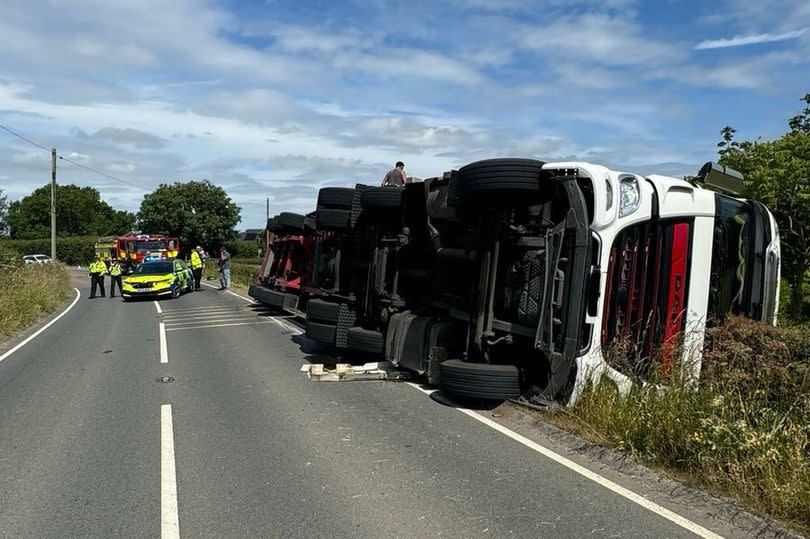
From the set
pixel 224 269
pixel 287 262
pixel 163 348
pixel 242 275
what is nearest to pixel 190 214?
pixel 242 275

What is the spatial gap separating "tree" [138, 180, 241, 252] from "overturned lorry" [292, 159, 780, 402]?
173ft

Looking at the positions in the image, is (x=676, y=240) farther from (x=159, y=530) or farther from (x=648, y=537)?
(x=159, y=530)

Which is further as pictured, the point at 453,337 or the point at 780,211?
the point at 780,211

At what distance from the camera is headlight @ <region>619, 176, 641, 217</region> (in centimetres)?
594

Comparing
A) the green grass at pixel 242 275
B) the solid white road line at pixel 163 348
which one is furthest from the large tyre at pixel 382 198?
the green grass at pixel 242 275

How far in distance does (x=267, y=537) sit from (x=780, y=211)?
1188cm

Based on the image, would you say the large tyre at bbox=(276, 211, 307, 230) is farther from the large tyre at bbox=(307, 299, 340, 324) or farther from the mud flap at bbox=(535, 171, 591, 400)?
the mud flap at bbox=(535, 171, 591, 400)

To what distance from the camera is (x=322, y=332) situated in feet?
32.2

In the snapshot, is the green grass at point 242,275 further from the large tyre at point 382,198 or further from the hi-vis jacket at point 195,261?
the large tyre at point 382,198

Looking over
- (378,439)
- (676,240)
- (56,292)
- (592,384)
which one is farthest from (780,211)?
(56,292)

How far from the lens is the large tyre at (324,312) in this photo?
31.9 feet

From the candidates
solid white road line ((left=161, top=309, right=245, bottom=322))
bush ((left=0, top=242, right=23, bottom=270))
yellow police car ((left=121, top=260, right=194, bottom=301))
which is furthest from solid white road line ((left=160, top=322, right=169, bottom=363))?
bush ((left=0, top=242, right=23, bottom=270))

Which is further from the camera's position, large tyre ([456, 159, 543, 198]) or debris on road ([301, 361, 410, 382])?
debris on road ([301, 361, 410, 382])

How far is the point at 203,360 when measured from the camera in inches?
405
